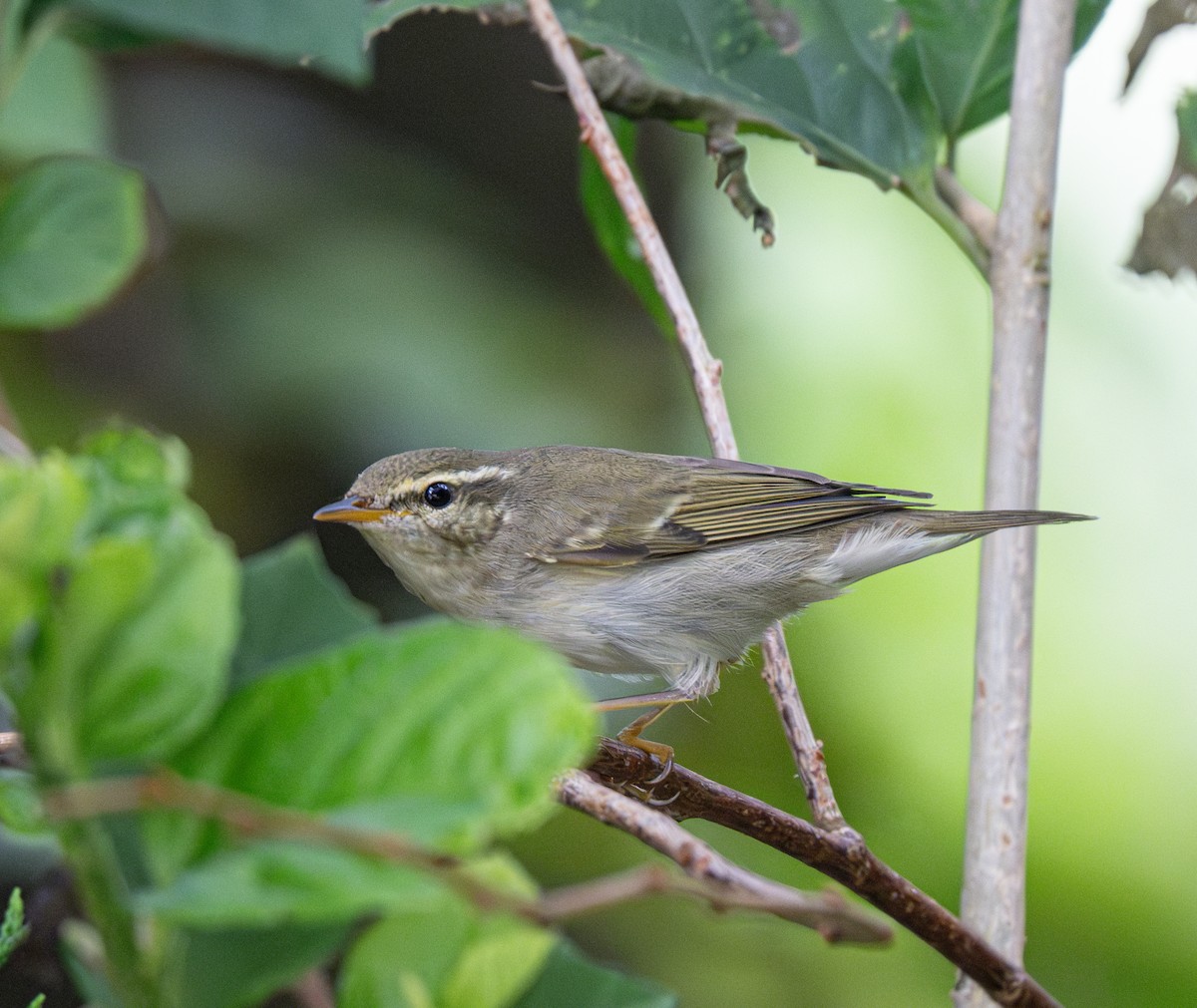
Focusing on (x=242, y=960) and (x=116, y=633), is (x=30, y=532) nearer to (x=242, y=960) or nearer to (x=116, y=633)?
(x=116, y=633)

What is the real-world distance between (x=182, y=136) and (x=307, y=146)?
0.32 m

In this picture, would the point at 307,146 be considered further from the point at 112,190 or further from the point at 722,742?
the point at 112,190

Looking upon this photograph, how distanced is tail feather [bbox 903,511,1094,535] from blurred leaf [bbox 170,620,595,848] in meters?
1.24

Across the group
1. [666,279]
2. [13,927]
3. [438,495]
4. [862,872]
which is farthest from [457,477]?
[13,927]

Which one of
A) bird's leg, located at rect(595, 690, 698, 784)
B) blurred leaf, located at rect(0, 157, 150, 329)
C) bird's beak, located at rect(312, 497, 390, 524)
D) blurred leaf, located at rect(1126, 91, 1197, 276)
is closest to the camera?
blurred leaf, located at rect(0, 157, 150, 329)

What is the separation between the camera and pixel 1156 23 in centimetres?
179

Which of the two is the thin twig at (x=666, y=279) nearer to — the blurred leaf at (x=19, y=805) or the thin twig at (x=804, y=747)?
the thin twig at (x=804, y=747)

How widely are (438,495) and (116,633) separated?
2315 mm

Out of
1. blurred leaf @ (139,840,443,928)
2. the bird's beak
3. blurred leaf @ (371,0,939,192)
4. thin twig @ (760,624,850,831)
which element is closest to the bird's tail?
thin twig @ (760,624,850,831)

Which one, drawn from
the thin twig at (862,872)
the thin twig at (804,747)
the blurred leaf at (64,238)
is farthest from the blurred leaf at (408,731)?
the thin twig at (804,747)

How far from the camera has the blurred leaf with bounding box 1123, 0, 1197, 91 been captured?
69.1 inches

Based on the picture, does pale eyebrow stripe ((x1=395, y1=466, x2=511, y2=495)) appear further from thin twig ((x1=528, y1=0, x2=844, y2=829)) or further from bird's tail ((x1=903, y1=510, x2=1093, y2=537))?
thin twig ((x1=528, y1=0, x2=844, y2=829))

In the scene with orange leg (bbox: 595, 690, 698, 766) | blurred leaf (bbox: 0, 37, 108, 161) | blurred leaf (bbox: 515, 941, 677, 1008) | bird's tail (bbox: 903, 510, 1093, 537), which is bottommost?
orange leg (bbox: 595, 690, 698, 766)

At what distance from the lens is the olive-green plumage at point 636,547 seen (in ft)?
8.60
